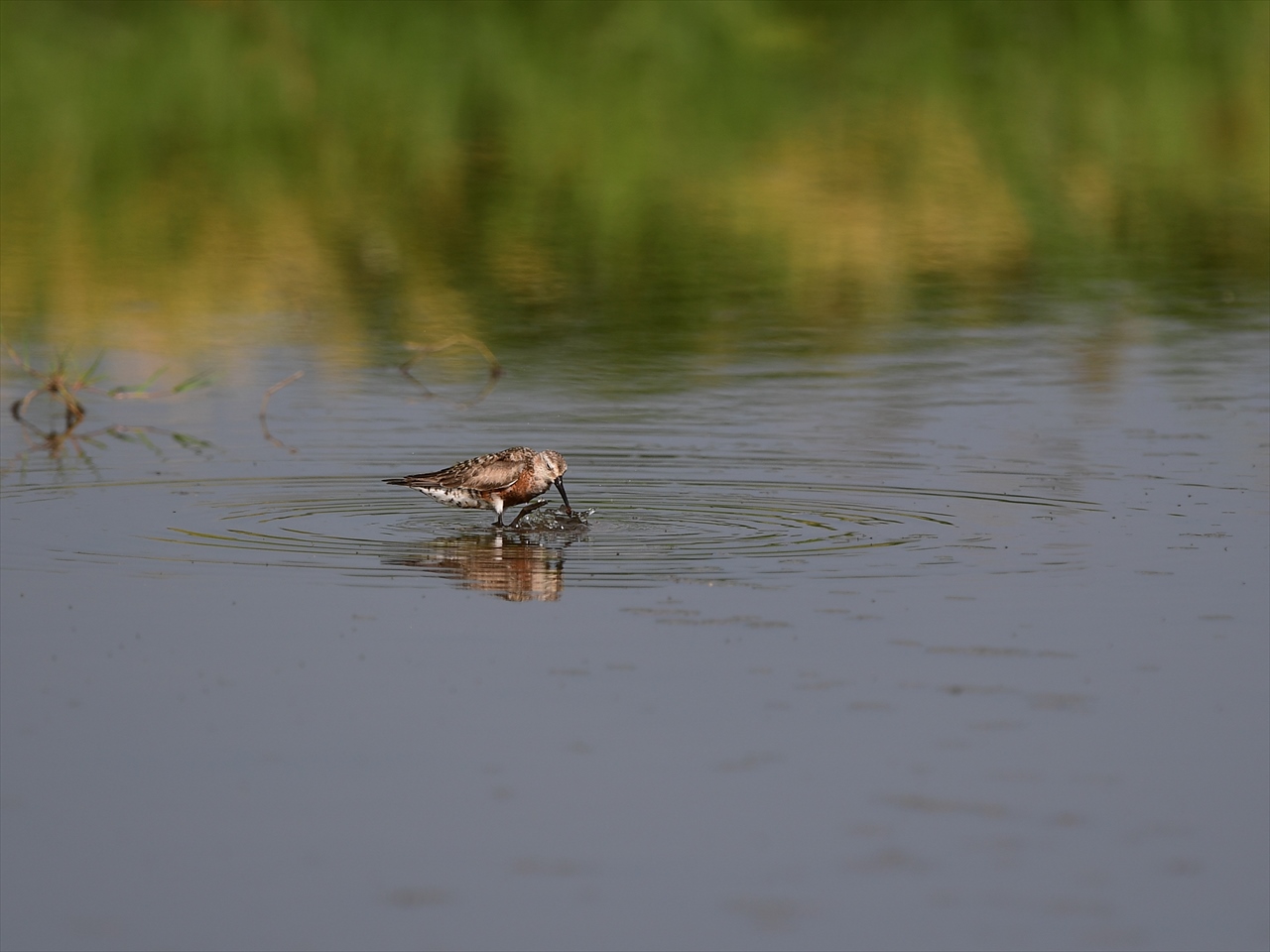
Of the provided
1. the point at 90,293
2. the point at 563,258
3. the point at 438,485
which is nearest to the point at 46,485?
the point at 438,485

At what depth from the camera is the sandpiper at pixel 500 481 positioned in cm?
1475

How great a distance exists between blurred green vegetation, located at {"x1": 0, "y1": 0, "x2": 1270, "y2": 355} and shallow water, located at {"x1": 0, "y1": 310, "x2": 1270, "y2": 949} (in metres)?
6.79

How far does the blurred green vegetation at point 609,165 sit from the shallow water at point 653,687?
6.79 meters

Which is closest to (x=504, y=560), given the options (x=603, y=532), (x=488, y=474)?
(x=603, y=532)

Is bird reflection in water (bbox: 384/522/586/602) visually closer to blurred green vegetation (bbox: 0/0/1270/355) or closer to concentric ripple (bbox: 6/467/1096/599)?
concentric ripple (bbox: 6/467/1096/599)

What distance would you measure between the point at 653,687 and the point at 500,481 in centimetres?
457

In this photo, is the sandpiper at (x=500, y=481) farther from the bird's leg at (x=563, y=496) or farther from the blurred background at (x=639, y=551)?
the blurred background at (x=639, y=551)

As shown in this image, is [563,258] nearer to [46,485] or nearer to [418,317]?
[418,317]

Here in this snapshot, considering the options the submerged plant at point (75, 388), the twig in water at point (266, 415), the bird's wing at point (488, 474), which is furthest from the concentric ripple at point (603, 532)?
the submerged plant at point (75, 388)

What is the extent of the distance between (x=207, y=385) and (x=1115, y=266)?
12.2m

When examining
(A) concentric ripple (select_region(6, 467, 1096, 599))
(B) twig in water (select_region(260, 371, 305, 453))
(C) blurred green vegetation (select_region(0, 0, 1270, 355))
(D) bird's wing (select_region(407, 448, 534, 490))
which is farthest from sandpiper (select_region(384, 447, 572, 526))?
(C) blurred green vegetation (select_region(0, 0, 1270, 355))

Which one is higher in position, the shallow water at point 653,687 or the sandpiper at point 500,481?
the sandpiper at point 500,481

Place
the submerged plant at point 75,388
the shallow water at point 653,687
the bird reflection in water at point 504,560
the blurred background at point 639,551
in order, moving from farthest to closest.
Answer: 1. the submerged plant at point 75,388
2. the bird reflection in water at point 504,560
3. the blurred background at point 639,551
4. the shallow water at point 653,687

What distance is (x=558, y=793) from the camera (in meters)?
9.05
